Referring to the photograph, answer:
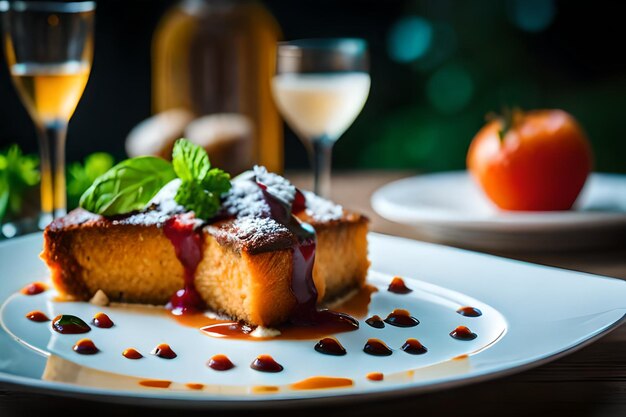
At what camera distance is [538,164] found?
2996mm

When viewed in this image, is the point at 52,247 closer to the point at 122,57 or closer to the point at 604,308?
the point at 604,308

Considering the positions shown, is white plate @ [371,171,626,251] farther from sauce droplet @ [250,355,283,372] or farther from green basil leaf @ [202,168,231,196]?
sauce droplet @ [250,355,283,372]

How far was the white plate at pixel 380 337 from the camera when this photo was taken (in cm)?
135

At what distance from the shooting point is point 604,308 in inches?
69.2

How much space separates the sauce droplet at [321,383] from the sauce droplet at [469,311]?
0.50m

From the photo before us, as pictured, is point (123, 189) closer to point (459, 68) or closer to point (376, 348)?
point (376, 348)

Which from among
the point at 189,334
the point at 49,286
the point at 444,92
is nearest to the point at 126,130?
the point at 444,92

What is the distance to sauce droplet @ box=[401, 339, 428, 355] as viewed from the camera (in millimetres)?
1646

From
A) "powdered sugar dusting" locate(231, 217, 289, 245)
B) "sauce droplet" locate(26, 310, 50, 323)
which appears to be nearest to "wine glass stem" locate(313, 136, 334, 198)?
"powdered sugar dusting" locate(231, 217, 289, 245)

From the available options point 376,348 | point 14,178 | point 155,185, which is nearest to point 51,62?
point 14,178

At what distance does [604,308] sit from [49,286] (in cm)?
142

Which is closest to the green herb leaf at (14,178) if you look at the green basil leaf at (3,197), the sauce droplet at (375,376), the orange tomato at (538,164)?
the green basil leaf at (3,197)

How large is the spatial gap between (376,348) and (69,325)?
2.31 ft

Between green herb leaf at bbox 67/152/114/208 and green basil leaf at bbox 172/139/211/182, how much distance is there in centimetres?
115
